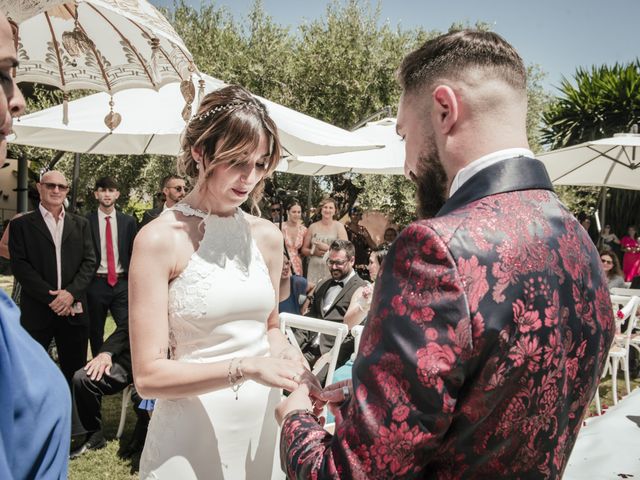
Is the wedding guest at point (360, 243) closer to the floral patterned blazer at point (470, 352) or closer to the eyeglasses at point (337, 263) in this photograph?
the eyeglasses at point (337, 263)

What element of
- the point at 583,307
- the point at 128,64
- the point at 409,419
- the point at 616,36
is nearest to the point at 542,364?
the point at 583,307

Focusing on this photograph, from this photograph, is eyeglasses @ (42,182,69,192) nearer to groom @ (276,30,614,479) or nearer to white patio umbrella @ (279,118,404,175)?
white patio umbrella @ (279,118,404,175)

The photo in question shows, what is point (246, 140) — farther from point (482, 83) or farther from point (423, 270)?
point (423, 270)

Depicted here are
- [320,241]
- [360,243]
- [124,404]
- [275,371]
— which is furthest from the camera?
[360,243]

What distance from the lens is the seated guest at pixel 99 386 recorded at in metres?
4.70

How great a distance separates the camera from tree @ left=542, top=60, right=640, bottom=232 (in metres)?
20.4

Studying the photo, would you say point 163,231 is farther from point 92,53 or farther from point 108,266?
point 108,266

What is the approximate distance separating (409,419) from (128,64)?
4.22 metres

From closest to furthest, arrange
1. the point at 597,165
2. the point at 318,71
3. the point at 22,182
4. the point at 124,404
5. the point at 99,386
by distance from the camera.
Answer: the point at 99,386 → the point at 124,404 → the point at 597,165 → the point at 22,182 → the point at 318,71

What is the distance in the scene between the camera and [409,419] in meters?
0.95

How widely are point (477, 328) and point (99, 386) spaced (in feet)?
14.7

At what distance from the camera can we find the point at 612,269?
8312 mm

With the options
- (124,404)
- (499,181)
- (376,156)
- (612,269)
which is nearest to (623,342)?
(612,269)

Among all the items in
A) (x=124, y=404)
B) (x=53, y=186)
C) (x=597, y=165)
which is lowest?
(x=124, y=404)
